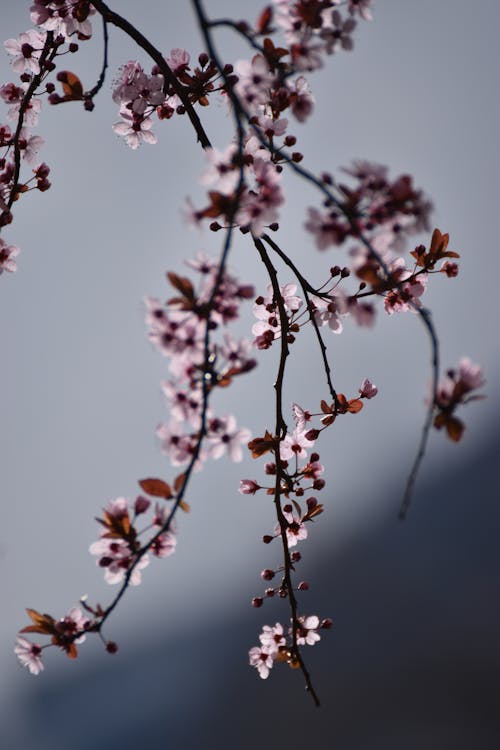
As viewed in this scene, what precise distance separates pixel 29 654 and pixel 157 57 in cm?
176

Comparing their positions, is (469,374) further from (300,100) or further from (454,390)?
(300,100)

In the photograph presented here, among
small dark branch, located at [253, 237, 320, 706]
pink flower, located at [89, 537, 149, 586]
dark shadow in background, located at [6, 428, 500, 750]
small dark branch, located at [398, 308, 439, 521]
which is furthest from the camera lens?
dark shadow in background, located at [6, 428, 500, 750]

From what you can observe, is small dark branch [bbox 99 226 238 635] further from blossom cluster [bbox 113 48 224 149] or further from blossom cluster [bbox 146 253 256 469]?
blossom cluster [bbox 113 48 224 149]

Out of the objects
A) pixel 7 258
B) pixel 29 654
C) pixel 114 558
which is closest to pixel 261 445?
pixel 114 558

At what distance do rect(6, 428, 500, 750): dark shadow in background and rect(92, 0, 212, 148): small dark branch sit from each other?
17425mm

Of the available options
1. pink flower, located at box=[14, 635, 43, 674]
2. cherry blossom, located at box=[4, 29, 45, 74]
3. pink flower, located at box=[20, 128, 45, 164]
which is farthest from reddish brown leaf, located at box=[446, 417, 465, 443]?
cherry blossom, located at box=[4, 29, 45, 74]

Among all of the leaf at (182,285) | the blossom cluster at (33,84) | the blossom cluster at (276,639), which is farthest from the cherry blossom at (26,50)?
the blossom cluster at (276,639)

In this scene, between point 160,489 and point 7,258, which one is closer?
point 160,489

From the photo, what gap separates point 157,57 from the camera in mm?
1759

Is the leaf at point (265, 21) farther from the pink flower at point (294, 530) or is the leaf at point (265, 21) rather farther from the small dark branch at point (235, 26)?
the pink flower at point (294, 530)

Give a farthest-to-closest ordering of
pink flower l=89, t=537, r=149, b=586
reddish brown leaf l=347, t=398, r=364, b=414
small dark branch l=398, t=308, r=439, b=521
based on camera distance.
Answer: reddish brown leaf l=347, t=398, r=364, b=414
pink flower l=89, t=537, r=149, b=586
small dark branch l=398, t=308, r=439, b=521

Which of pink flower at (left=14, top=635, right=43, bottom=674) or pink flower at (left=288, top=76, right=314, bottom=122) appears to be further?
pink flower at (left=14, top=635, right=43, bottom=674)

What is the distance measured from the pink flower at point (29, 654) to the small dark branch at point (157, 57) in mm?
1505

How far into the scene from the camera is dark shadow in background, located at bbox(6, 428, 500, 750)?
60.6 ft
